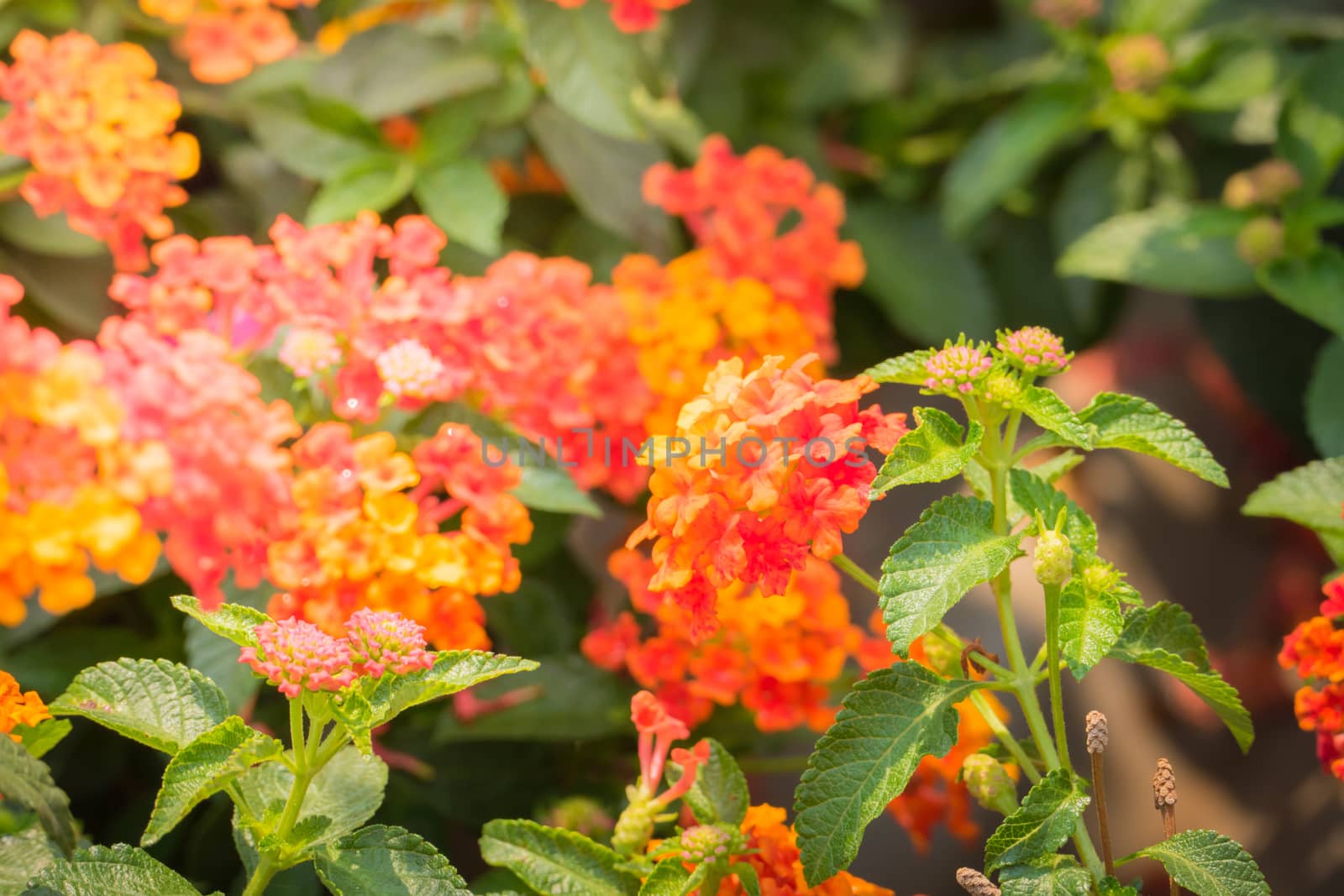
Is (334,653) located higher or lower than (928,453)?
lower

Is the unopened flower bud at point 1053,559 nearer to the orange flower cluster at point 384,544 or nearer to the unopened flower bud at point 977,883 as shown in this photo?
the unopened flower bud at point 977,883

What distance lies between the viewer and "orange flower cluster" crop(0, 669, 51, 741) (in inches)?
26.0

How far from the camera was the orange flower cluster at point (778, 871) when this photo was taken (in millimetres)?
711

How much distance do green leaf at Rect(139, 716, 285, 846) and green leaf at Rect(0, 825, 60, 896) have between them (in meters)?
0.09

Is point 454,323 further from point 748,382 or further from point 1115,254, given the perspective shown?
point 1115,254

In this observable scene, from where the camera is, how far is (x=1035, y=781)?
2.24ft

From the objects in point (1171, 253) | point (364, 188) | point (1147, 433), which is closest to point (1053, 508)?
point (1147, 433)

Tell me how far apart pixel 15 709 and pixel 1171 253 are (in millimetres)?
1082

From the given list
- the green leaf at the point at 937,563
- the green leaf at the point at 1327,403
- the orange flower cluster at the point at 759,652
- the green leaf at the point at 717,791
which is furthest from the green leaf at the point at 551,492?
the green leaf at the point at 1327,403

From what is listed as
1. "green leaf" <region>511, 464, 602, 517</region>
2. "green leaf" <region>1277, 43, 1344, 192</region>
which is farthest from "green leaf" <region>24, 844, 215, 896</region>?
"green leaf" <region>1277, 43, 1344, 192</region>

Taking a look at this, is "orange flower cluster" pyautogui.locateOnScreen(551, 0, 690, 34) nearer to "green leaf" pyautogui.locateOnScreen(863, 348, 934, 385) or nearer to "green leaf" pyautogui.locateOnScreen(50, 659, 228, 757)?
"green leaf" pyautogui.locateOnScreen(863, 348, 934, 385)

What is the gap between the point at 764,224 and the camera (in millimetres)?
1120

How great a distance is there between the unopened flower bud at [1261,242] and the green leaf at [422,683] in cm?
89

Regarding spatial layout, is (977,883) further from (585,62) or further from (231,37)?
(231,37)
